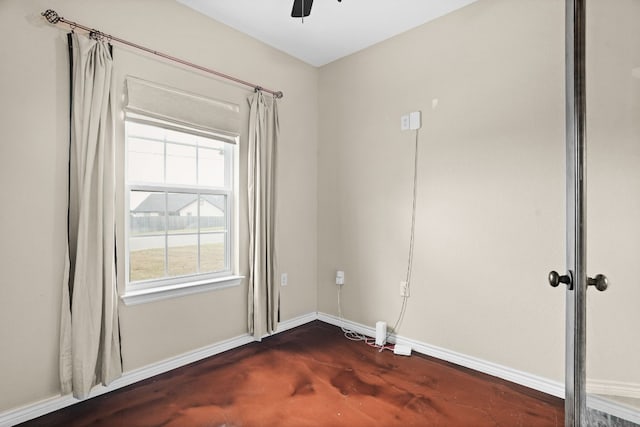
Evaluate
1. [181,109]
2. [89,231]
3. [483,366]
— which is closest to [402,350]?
[483,366]

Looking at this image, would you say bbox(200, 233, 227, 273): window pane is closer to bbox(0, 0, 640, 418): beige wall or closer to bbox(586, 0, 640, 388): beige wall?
bbox(0, 0, 640, 418): beige wall

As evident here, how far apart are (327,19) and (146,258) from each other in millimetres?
2296

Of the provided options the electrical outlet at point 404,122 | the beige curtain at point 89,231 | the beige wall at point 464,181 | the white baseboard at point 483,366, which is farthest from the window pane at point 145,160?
the white baseboard at point 483,366

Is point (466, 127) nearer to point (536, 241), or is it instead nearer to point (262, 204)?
point (536, 241)

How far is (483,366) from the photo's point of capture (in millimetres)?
2398

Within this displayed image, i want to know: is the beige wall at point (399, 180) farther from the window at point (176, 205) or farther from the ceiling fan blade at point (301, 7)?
the ceiling fan blade at point (301, 7)

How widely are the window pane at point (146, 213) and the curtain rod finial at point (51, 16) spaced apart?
104cm

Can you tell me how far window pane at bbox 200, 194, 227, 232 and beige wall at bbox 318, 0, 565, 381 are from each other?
1098 millimetres

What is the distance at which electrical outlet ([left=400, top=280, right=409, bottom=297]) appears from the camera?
111 inches

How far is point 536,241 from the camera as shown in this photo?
2.19 m

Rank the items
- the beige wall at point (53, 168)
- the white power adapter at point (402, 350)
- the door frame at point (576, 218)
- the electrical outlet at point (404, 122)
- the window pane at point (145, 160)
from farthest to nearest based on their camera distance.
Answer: the electrical outlet at point (404, 122) < the white power adapter at point (402, 350) < the window pane at point (145, 160) < the beige wall at point (53, 168) < the door frame at point (576, 218)

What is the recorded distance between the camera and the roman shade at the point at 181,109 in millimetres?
2232

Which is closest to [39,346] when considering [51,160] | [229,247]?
[51,160]

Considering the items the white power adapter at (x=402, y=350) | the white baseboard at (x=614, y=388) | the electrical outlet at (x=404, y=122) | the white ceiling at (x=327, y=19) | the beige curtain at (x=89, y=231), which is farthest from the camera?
the electrical outlet at (x=404, y=122)
